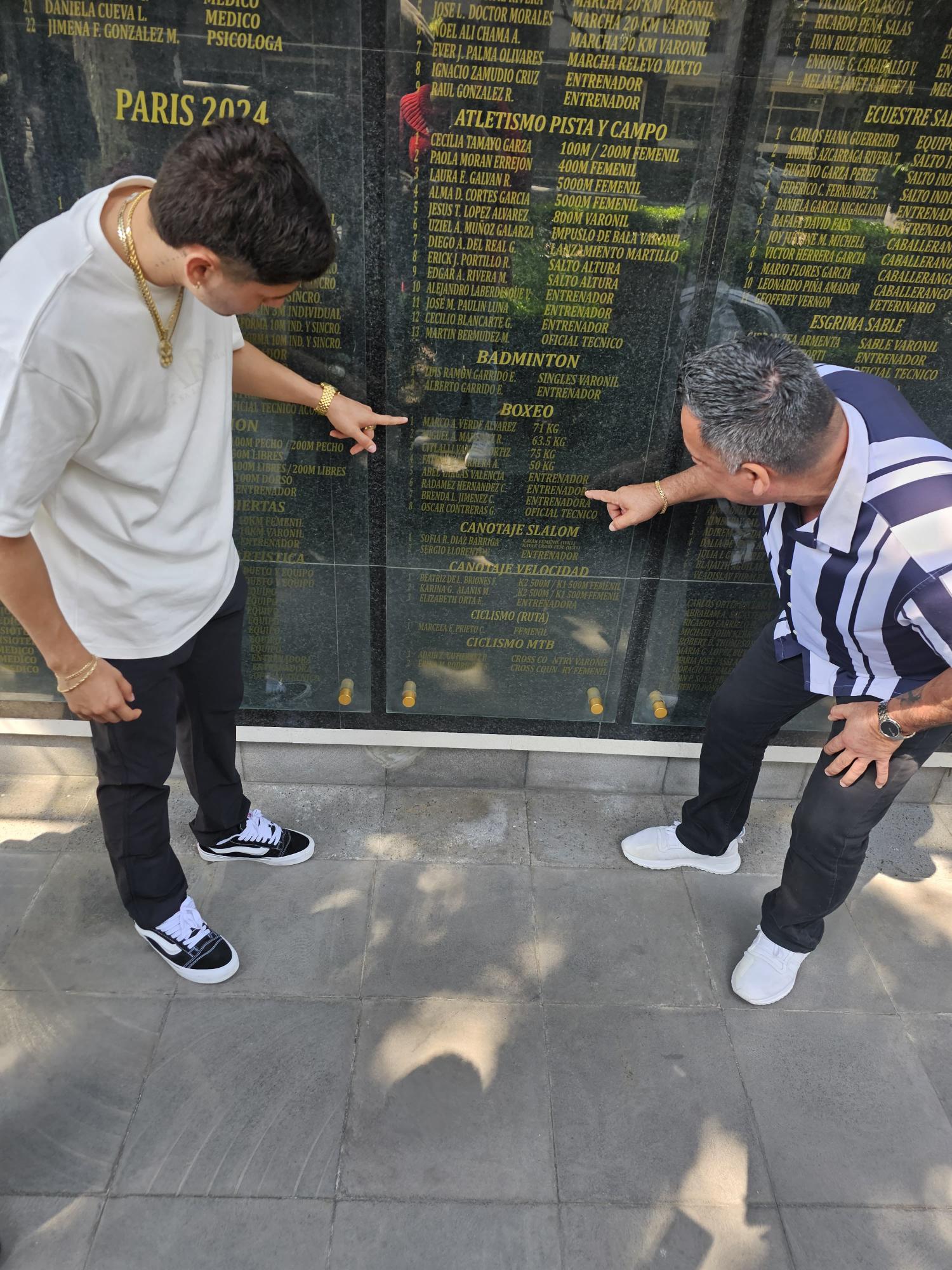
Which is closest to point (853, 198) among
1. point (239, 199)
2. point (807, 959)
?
point (239, 199)

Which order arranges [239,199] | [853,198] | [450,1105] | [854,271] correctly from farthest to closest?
[854,271]
[853,198]
[450,1105]
[239,199]

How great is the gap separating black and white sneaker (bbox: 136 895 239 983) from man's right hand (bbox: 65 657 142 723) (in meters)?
0.93

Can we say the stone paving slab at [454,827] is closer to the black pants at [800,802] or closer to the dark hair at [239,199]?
the black pants at [800,802]

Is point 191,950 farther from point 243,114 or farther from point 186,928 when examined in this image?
point 243,114

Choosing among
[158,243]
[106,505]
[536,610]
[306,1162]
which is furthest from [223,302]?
[306,1162]

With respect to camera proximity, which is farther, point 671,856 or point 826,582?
point 671,856

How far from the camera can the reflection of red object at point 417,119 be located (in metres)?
2.61

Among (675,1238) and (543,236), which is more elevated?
(543,236)

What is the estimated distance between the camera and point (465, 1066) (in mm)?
2627

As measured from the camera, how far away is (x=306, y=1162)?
236 centimetres

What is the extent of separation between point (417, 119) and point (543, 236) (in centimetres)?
51

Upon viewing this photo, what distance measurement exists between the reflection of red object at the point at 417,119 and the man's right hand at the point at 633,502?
1239 mm

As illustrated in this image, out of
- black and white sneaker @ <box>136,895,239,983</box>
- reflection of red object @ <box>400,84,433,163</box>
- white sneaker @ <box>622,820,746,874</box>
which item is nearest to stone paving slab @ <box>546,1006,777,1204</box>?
white sneaker @ <box>622,820,746,874</box>

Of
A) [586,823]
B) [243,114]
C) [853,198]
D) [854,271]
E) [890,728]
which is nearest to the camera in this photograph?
[890,728]
